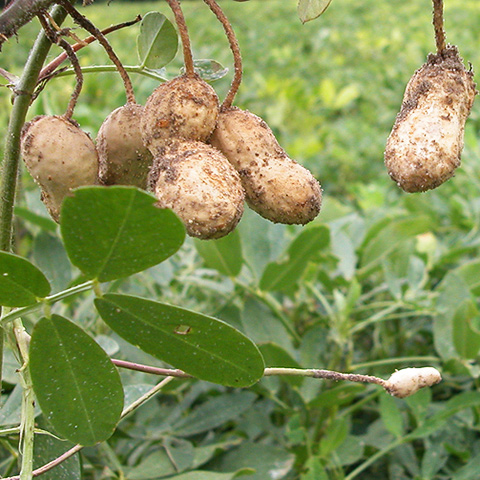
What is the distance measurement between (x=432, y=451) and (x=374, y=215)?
1.78ft

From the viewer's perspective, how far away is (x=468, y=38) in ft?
10.1

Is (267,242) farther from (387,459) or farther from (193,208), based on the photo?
(193,208)

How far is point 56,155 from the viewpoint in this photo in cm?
55

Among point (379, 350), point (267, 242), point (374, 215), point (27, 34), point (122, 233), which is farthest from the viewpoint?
point (27, 34)

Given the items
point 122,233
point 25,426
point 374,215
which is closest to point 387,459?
point 374,215

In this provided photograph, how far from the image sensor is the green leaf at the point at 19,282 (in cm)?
47

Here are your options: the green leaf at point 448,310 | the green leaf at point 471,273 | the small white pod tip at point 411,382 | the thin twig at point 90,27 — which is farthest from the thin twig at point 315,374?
the green leaf at point 471,273

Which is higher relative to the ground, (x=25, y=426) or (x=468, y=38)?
Result: (x=468, y=38)

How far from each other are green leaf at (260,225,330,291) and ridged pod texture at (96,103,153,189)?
41 centimetres

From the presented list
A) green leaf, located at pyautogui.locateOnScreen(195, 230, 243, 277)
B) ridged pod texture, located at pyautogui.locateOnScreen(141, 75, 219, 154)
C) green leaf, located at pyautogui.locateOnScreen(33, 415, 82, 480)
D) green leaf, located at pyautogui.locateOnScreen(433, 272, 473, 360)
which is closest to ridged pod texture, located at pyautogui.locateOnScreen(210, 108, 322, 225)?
ridged pod texture, located at pyautogui.locateOnScreen(141, 75, 219, 154)

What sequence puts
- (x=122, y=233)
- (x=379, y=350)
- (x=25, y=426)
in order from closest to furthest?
1. (x=122, y=233)
2. (x=25, y=426)
3. (x=379, y=350)

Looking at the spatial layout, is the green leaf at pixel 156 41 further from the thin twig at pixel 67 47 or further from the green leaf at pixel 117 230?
the green leaf at pixel 117 230

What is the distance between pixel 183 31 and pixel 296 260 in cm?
51

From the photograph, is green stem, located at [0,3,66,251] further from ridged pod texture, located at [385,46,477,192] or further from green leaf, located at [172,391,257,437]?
green leaf, located at [172,391,257,437]
